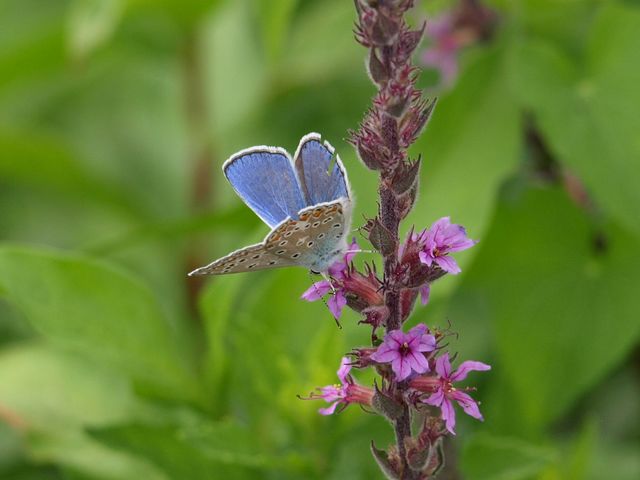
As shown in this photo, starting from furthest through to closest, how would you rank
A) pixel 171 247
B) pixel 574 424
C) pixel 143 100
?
pixel 143 100
pixel 171 247
pixel 574 424

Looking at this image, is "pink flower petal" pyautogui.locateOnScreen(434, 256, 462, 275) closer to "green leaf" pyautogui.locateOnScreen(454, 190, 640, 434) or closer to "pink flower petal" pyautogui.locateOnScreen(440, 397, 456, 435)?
"pink flower petal" pyautogui.locateOnScreen(440, 397, 456, 435)

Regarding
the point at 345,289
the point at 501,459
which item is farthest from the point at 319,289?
the point at 501,459

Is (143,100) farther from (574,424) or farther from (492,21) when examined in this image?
(574,424)

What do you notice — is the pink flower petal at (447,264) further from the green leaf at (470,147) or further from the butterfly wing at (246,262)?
the green leaf at (470,147)

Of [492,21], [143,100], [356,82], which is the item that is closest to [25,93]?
[143,100]

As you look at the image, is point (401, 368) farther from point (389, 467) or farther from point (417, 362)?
point (389, 467)

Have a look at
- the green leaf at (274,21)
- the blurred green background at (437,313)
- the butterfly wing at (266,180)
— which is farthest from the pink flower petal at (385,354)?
the green leaf at (274,21)
